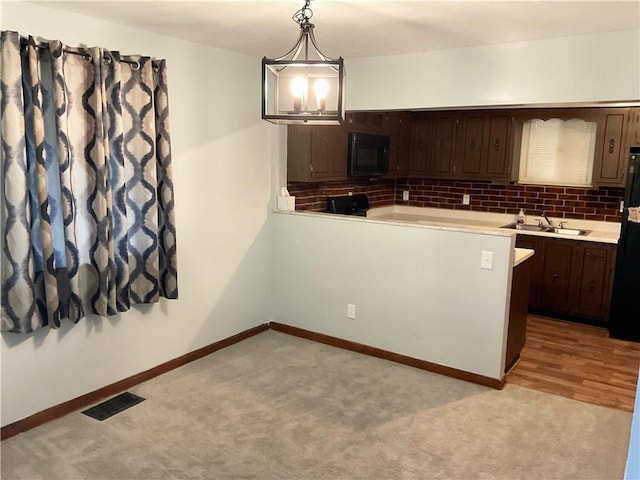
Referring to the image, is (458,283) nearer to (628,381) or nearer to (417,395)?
(417,395)

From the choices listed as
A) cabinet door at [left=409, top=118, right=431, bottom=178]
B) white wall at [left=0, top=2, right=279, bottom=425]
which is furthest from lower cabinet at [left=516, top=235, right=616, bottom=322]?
white wall at [left=0, top=2, right=279, bottom=425]

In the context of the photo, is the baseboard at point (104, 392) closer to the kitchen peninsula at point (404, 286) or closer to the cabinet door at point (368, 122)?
the kitchen peninsula at point (404, 286)

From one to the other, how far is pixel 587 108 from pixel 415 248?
257 centimetres

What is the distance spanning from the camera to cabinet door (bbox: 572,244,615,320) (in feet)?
16.0

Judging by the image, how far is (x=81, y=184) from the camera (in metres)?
3.03

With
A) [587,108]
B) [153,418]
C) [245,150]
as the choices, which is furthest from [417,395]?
[587,108]

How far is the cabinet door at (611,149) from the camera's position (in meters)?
4.92

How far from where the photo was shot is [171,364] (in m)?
3.84

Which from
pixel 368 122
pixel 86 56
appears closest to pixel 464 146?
pixel 368 122

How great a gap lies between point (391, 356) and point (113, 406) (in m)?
2.06

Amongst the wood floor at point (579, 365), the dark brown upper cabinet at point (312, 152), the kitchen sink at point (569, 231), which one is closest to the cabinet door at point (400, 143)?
the dark brown upper cabinet at point (312, 152)

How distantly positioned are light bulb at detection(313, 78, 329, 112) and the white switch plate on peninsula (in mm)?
1903

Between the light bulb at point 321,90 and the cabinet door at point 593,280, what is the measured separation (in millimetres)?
3732

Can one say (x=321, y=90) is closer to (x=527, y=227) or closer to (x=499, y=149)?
(x=499, y=149)
